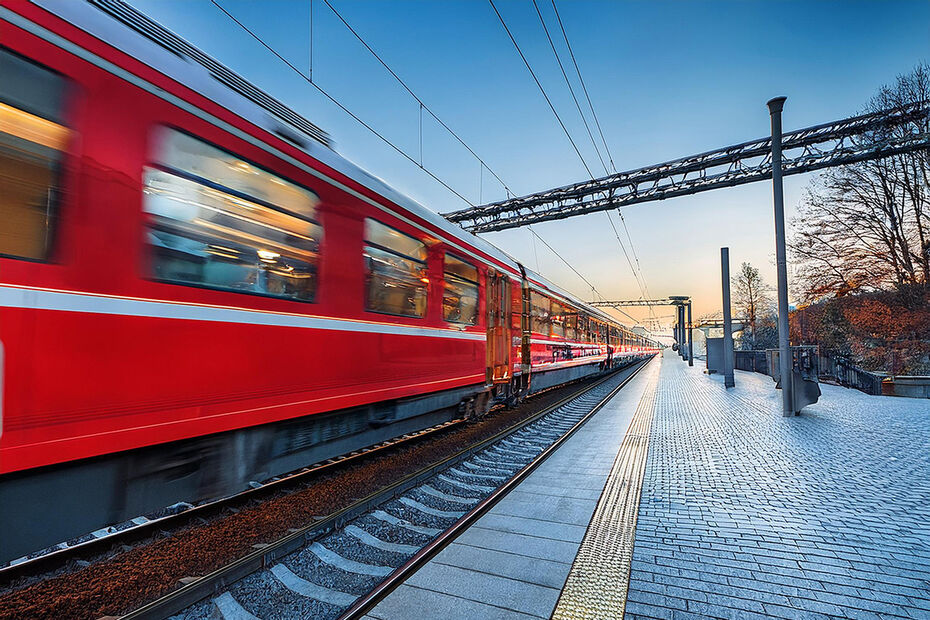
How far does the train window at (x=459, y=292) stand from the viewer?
6.46 meters

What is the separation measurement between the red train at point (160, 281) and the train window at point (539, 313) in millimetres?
6196

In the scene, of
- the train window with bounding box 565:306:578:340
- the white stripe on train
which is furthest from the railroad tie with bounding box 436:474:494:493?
the train window with bounding box 565:306:578:340

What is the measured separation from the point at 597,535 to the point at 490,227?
1908 centimetres

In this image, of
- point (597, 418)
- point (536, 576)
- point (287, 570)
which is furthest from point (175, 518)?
point (597, 418)

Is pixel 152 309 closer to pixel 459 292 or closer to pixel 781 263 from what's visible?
pixel 459 292

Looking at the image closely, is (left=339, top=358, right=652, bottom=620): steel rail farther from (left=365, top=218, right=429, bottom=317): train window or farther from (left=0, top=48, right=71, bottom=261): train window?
(left=0, top=48, right=71, bottom=261): train window

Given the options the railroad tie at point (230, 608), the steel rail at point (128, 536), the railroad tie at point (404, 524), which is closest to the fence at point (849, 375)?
the railroad tie at point (404, 524)

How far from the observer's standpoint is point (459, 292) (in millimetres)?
6820

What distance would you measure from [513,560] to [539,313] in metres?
8.42

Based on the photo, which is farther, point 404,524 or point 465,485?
point 465,485

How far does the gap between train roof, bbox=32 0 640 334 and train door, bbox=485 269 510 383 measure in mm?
3386

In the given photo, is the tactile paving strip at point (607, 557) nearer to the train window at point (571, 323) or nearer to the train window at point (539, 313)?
the train window at point (539, 313)

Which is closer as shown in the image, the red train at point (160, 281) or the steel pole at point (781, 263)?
the red train at point (160, 281)

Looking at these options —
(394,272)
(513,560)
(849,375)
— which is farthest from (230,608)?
(849,375)
